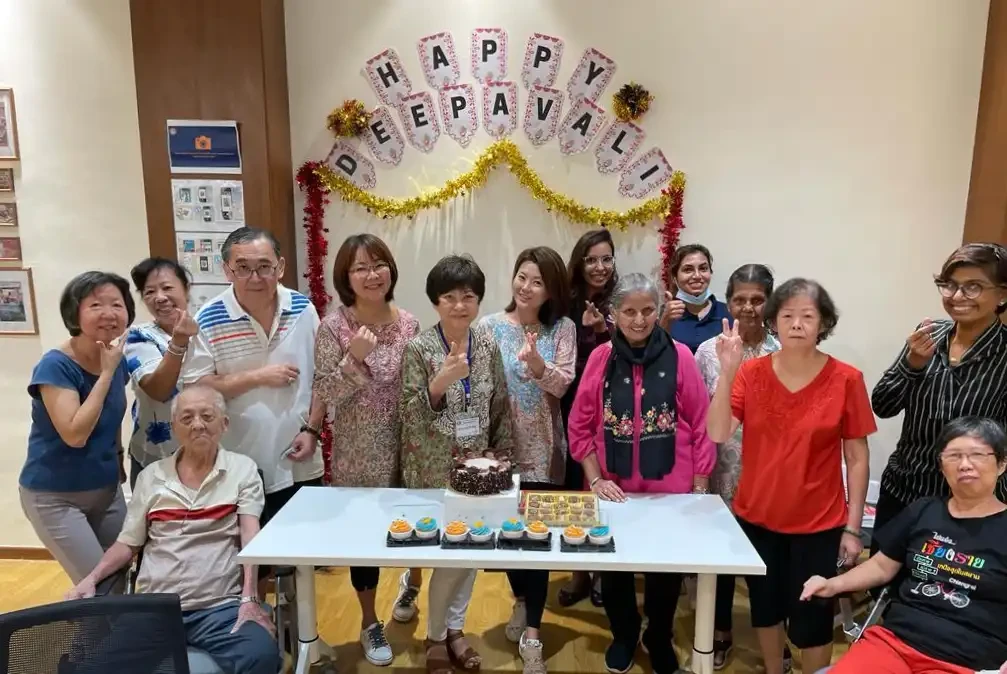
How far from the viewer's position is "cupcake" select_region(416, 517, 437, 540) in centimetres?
199

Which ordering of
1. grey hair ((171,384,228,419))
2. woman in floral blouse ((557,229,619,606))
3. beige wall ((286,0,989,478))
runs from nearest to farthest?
1. grey hair ((171,384,228,419))
2. woman in floral blouse ((557,229,619,606))
3. beige wall ((286,0,989,478))

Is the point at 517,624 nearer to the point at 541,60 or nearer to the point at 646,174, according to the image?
the point at 646,174

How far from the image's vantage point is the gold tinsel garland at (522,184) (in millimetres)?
3469

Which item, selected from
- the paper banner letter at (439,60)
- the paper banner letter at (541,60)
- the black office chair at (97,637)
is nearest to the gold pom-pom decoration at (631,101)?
the paper banner letter at (541,60)

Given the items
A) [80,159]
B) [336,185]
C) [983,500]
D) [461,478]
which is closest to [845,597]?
[983,500]

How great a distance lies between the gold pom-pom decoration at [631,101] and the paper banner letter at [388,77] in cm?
107

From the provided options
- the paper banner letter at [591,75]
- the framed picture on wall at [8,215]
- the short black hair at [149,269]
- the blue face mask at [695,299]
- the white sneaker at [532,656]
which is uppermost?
the paper banner letter at [591,75]

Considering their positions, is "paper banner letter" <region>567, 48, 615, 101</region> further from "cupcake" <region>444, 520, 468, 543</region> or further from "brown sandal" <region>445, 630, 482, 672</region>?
"brown sandal" <region>445, 630, 482, 672</region>

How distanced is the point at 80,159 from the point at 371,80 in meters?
1.57

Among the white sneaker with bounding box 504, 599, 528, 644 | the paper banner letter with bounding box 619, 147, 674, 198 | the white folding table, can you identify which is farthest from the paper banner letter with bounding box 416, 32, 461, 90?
the white sneaker with bounding box 504, 599, 528, 644

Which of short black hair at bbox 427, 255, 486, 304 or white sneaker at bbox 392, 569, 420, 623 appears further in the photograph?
white sneaker at bbox 392, 569, 420, 623

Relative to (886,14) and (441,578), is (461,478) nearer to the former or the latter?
(441,578)

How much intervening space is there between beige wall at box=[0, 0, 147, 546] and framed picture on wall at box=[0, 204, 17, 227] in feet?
0.12

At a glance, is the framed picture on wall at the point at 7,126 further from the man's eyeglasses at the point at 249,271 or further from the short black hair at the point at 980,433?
the short black hair at the point at 980,433
